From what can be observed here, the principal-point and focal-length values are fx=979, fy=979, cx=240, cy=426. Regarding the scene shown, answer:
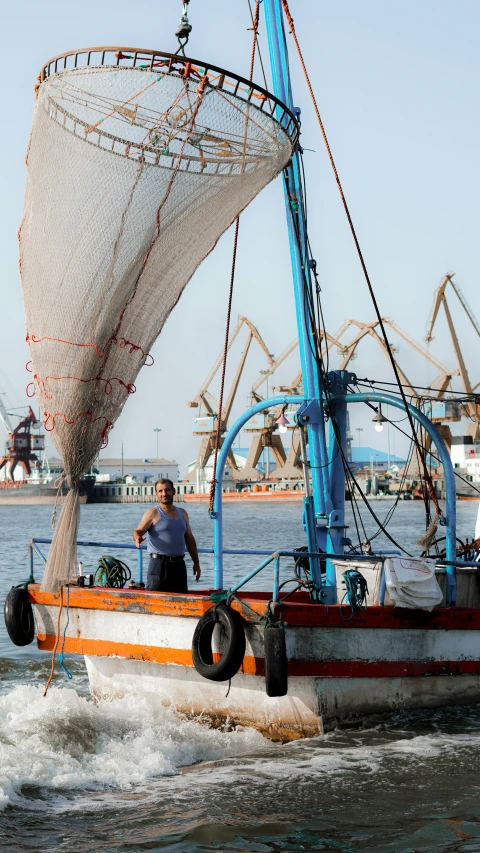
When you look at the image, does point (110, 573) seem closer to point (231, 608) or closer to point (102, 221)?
point (231, 608)

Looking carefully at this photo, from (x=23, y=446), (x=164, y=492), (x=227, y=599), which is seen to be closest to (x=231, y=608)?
(x=227, y=599)

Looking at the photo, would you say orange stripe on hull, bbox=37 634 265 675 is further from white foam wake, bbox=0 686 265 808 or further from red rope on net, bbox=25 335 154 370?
red rope on net, bbox=25 335 154 370

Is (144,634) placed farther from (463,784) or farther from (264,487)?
(264,487)

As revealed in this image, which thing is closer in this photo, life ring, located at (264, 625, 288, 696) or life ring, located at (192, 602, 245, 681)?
life ring, located at (264, 625, 288, 696)

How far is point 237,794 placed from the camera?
26.6 ft

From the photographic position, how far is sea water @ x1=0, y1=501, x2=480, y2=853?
23.6 feet

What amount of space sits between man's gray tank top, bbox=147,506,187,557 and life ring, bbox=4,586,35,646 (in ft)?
5.24

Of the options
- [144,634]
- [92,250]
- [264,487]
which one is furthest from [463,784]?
[264,487]

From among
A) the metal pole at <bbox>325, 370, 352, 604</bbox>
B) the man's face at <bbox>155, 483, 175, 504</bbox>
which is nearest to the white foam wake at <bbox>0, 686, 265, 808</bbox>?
the man's face at <bbox>155, 483, 175, 504</bbox>

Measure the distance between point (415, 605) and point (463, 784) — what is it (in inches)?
81.5

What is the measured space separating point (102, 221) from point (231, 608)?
3883mm

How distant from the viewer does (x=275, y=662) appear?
29.3 feet

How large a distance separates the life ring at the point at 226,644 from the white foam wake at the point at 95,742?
741mm

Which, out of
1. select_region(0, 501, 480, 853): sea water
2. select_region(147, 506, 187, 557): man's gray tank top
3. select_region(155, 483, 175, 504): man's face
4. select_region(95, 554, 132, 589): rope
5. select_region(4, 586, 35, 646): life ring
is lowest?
select_region(0, 501, 480, 853): sea water
